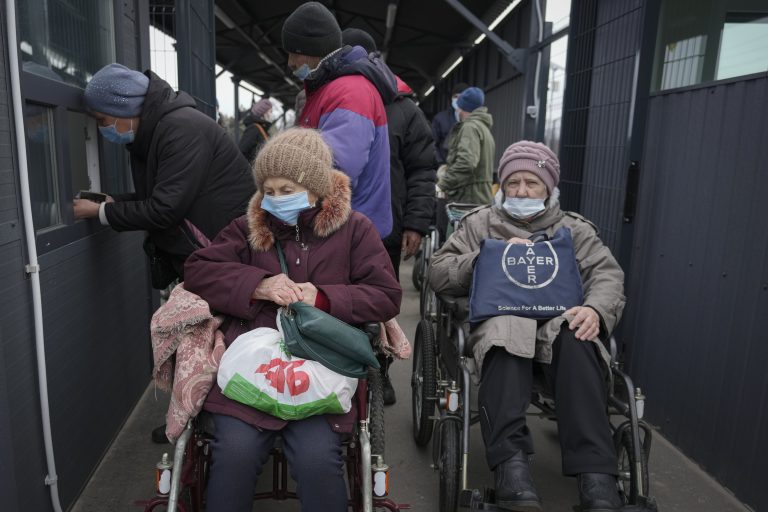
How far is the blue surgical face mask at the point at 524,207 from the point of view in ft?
9.15

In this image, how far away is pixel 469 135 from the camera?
17.4ft

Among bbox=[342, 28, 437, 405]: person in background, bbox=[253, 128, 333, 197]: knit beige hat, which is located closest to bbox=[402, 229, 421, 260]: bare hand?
bbox=[342, 28, 437, 405]: person in background

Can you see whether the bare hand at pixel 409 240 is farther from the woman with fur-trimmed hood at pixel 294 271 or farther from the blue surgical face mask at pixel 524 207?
the woman with fur-trimmed hood at pixel 294 271

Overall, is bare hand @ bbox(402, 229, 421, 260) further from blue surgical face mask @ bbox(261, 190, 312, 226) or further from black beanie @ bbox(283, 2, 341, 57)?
blue surgical face mask @ bbox(261, 190, 312, 226)

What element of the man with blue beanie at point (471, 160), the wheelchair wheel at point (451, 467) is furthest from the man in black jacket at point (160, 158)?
the man with blue beanie at point (471, 160)

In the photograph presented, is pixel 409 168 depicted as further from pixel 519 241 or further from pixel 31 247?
pixel 31 247

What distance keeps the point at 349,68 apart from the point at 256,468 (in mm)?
1788

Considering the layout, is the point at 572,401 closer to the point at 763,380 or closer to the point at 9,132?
the point at 763,380

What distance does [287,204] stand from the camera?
221 cm

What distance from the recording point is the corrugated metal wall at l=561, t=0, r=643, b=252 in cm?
381

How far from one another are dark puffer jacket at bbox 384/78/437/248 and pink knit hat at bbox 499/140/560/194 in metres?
0.65

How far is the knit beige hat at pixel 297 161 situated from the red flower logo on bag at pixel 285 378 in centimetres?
66

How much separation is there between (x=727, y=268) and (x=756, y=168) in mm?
466

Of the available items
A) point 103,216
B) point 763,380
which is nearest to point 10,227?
point 103,216
